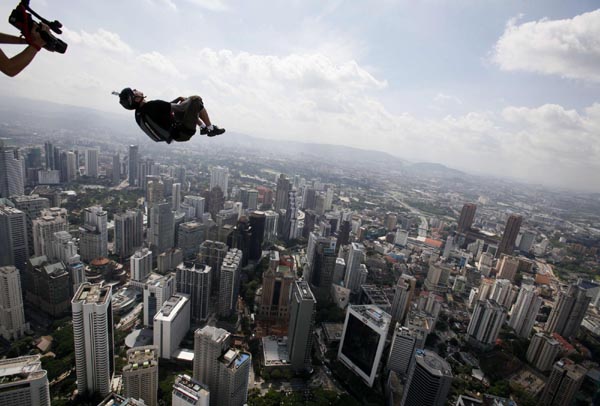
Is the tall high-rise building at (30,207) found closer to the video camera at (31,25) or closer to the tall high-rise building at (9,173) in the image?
the tall high-rise building at (9,173)

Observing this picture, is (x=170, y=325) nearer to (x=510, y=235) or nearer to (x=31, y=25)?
(x=31, y=25)

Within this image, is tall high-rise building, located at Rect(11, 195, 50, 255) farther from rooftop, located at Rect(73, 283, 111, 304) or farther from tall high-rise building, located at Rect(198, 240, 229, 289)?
rooftop, located at Rect(73, 283, 111, 304)

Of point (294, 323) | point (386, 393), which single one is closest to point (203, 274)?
point (294, 323)

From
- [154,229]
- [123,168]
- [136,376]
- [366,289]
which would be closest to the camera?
[136,376]

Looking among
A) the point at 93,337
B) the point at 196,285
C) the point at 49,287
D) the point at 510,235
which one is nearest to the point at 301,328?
the point at 196,285

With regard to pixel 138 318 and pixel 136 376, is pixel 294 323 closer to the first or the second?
pixel 136 376
